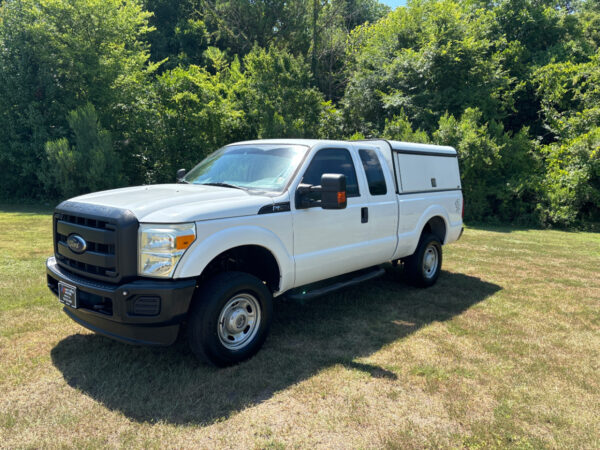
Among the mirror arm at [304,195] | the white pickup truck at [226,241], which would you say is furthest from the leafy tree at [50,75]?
the mirror arm at [304,195]

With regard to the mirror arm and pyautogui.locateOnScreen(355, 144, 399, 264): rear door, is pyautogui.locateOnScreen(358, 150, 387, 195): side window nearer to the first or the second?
pyautogui.locateOnScreen(355, 144, 399, 264): rear door

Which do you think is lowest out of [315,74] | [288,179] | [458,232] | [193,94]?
[458,232]

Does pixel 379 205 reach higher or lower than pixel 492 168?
lower

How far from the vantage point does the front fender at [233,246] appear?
3439 mm

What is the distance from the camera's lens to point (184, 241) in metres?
3.42

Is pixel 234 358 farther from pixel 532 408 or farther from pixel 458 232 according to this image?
pixel 458 232

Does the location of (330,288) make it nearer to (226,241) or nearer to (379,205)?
(379,205)

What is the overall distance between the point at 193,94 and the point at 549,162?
1456cm

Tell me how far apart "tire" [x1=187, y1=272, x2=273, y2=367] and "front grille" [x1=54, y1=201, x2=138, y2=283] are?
63 cm

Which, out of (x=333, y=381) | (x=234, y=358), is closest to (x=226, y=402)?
(x=234, y=358)

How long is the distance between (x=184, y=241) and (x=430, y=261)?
4.43 m

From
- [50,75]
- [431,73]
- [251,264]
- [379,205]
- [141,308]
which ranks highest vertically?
[431,73]

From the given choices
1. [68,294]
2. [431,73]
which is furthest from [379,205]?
Answer: [431,73]

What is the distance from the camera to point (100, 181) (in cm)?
1756
